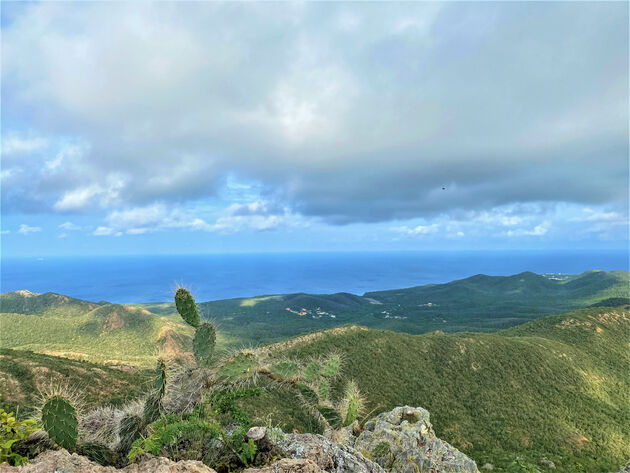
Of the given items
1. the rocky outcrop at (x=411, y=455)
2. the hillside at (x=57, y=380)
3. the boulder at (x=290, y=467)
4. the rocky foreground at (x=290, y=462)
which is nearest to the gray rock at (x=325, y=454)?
the rocky foreground at (x=290, y=462)

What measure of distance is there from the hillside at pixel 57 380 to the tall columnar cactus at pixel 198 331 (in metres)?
21.8

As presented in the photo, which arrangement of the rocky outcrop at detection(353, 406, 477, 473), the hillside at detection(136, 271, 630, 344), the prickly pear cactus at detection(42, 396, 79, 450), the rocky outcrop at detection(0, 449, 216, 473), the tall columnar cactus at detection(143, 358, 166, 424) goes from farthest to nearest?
1. the hillside at detection(136, 271, 630, 344)
2. the rocky outcrop at detection(353, 406, 477, 473)
3. the tall columnar cactus at detection(143, 358, 166, 424)
4. the prickly pear cactus at detection(42, 396, 79, 450)
5. the rocky outcrop at detection(0, 449, 216, 473)

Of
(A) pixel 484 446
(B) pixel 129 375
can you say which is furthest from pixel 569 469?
(B) pixel 129 375

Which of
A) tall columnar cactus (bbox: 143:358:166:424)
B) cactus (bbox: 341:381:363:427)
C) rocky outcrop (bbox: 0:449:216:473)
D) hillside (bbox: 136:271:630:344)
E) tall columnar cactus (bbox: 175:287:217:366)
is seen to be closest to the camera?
rocky outcrop (bbox: 0:449:216:473)

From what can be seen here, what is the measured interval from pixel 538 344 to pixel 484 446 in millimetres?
29431

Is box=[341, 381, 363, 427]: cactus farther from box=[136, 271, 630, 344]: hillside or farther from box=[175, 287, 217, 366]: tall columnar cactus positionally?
box=[136, 271, 630, 344]: hillside

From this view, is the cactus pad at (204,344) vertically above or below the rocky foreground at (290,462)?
above

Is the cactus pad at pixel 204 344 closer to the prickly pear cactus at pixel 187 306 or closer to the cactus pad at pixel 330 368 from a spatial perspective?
the prickly pear cactus at pixel 187 306

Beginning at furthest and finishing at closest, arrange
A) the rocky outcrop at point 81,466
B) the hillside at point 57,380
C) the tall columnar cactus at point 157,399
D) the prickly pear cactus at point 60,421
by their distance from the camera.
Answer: the hillside at point 57,380 < the tall columnar cactus at point 157,399 < the prickly pear cactus at point 60,421 < the rocky outcrop at point 81,466

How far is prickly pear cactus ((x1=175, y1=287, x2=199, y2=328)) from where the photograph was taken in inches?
218

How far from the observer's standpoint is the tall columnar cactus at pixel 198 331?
5.52 metres

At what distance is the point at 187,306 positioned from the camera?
5.68m

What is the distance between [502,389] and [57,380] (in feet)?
171

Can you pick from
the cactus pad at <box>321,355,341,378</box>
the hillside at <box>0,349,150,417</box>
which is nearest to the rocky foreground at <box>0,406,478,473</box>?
the cactus pad at <box>321,355,341,378</box>
